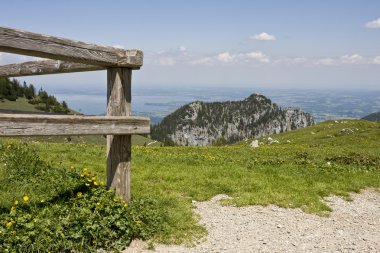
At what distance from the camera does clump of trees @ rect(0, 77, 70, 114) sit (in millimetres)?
113175

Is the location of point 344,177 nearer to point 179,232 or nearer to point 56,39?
point 179,232

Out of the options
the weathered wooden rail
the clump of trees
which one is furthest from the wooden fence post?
the clump of trees

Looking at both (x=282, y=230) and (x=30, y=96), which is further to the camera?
(x=30, y=96)

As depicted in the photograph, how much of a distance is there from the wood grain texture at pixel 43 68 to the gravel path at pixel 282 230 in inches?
Answer: 166

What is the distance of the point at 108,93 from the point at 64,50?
5.41ft

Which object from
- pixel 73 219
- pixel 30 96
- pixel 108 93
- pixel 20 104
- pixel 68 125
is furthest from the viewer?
pixel 30 96

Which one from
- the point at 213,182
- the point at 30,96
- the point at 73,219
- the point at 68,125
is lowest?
the point at 213,182

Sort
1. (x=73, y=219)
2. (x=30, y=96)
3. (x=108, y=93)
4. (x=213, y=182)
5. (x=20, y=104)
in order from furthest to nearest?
(x=30, y=96) → (x=20, y=104) → (x=213, y=182) → (x=108, y=93) → (x=73, y=219)

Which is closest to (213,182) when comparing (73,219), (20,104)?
(73,219)

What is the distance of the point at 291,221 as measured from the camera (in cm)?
950

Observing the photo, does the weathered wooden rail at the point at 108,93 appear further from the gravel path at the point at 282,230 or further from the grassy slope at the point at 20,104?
the grassy slope at the point at 20,104

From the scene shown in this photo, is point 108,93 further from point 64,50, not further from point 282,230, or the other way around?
point 282,230

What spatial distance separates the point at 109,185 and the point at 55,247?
2.22 metres

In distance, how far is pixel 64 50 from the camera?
670 centimetres
